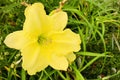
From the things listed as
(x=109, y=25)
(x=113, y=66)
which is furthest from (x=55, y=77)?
(x=109, y=25)

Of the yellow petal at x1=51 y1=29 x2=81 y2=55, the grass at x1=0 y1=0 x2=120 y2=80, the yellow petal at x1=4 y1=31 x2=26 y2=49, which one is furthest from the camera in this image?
the grass at x1=0 y1=0 x2=120 y2=80

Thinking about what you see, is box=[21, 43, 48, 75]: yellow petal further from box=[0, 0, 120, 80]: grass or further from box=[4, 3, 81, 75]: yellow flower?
box=[0, 0, 120, 80]: grass

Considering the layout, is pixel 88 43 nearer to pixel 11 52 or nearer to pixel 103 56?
pixel 103 56

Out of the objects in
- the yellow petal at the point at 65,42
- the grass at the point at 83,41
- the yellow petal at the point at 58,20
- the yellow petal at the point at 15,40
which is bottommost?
the grass at the point at 83,41

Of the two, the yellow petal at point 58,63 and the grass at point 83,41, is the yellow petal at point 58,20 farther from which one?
the grass at point 83,41

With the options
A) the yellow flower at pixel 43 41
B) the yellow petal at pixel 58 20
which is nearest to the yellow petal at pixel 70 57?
the yellow flower at pixel 43 41

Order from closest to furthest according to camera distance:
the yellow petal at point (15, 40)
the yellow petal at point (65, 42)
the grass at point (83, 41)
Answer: the yellow petal at point (15, 40), the yellow petal at point (65, 42), the grass at point (83, 41)

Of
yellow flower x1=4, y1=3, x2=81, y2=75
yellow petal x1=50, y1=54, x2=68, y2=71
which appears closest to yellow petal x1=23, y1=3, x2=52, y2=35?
yellow flower x1=4, y1=3, x2=81, y2=75
